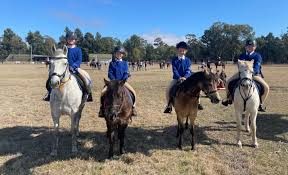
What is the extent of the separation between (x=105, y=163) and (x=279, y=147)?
498 centimetres

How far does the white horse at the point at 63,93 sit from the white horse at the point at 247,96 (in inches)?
173

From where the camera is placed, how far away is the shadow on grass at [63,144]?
8916mm

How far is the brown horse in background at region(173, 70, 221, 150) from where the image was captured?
353 inches

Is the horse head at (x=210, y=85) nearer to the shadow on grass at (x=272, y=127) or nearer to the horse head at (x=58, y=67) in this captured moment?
the horse head at (x=58, y=67)

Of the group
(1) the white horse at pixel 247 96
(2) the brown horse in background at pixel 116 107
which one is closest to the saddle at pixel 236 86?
(1) the white horse at pixel 247 96

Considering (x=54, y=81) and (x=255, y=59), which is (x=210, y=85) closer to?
(x=255, y=59)

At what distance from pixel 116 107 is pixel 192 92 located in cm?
225

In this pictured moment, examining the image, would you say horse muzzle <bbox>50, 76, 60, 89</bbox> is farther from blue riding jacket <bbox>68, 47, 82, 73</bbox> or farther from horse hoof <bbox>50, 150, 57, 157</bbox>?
horse hoof <bbox>50, 150, 57, 157</bbox>

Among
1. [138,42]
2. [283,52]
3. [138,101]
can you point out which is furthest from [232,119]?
[138,42]

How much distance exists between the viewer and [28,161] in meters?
8.87

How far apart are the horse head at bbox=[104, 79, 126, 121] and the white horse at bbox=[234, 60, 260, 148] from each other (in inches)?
141

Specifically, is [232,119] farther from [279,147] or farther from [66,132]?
[66,132]

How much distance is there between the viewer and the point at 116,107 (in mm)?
8352

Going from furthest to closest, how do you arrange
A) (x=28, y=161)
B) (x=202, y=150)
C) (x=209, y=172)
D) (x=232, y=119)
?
1. (x=232, y=119)
2. (x=202, y=150)
3. (x=28, y=161)
4. (x=209, y=172)
